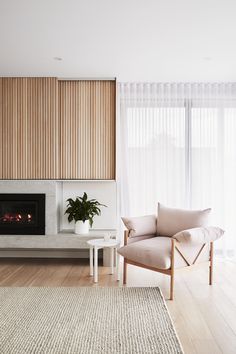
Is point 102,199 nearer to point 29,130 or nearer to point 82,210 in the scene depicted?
point 82,210

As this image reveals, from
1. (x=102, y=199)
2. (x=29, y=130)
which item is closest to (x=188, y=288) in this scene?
(x=102, y=199)

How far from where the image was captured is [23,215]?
4.93m

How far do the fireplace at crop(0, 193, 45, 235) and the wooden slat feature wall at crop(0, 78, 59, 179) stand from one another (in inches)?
11.3

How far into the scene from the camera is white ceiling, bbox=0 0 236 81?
2.97 meters

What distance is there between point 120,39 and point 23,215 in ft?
8.66

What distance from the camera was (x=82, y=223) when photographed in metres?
4.80

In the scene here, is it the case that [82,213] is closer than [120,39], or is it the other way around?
[120,39]

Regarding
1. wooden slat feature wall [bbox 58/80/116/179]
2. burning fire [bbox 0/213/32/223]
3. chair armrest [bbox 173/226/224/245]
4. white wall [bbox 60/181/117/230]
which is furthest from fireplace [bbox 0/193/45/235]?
chair armrest [bbox 173/226/224/245]

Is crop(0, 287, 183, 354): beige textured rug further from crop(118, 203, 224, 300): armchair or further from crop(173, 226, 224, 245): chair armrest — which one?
crop(173, 226, 224, 245): chair armrest

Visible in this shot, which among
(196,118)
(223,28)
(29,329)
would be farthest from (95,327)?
(196,118)

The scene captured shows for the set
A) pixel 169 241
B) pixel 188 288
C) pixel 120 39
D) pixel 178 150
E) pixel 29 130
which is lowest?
pixel 188 288

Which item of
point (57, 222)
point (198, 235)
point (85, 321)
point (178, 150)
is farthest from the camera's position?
point (178, 150)

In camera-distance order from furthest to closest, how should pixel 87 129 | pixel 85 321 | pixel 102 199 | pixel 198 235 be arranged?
pixel 102 199
pixel 87 129
pixel 198 235
pixel 85 321

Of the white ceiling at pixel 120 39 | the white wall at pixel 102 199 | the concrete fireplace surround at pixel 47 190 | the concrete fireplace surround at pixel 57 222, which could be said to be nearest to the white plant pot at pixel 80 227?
the concrete fireplace surround at pixel 57 222
